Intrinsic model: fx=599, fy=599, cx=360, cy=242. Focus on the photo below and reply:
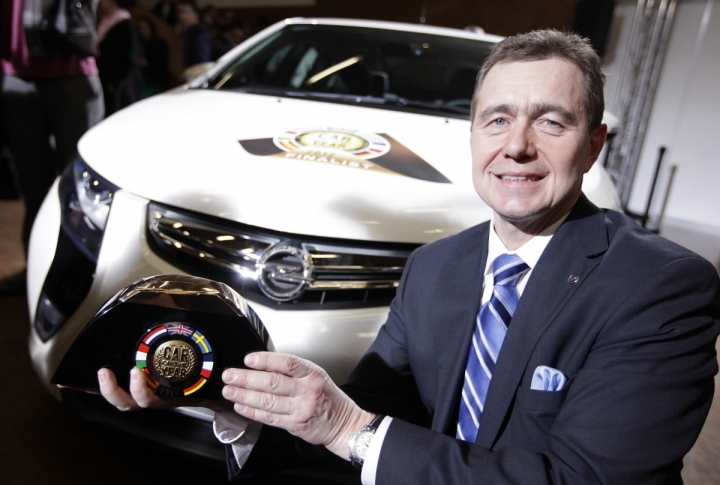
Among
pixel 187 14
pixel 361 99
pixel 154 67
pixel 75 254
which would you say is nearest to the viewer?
pixel 75 254

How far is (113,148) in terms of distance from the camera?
4.62ft

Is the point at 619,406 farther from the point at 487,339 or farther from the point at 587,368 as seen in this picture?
the point at 487,339

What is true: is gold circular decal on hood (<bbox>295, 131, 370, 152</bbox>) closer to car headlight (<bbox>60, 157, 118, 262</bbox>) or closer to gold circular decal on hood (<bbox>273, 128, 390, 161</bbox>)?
gold circular decal on hood (<bbox>273, 128, 390, 161</bbox>)

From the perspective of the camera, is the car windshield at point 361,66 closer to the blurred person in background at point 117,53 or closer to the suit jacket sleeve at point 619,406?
the suit jacket sleeve at point 619,406

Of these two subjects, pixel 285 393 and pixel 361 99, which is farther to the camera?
pixel 361 99

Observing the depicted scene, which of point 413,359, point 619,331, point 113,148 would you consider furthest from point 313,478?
point 113,148

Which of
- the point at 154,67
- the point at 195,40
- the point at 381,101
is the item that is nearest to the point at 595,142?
the point at 381,101

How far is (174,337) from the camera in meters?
0.78

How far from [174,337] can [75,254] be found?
68cm

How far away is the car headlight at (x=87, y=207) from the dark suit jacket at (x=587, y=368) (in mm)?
781

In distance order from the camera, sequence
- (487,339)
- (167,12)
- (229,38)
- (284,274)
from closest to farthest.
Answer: (487,339), (284,274), (229,38), (167,12)


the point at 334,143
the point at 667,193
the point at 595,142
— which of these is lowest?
the point at 667,193

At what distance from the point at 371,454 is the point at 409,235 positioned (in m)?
0.52

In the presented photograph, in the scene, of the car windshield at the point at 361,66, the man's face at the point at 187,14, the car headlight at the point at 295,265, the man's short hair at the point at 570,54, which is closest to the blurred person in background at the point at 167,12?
the man's face at the point at 187,14
